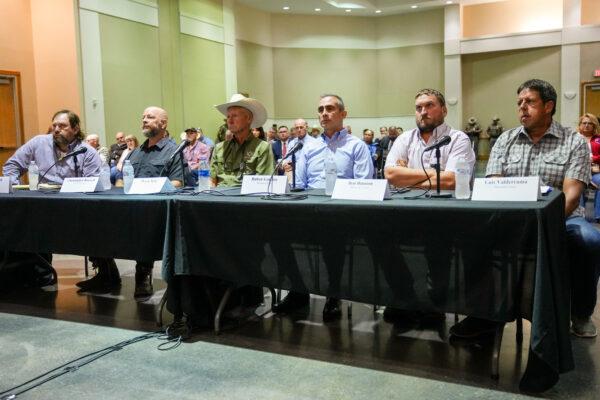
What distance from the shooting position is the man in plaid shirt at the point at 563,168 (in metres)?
2.40

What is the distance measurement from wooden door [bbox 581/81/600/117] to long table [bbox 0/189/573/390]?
37.6 feet

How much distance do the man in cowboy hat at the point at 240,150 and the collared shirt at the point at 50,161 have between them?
92 centimetres

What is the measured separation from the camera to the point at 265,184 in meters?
2.67

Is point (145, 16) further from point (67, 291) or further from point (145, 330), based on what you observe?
point (145, 330)

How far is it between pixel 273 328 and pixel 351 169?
121 cm

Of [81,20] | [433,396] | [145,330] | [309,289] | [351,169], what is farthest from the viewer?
[81,20]

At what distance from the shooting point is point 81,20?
8.21 metres

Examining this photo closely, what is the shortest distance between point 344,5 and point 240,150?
11126 mm

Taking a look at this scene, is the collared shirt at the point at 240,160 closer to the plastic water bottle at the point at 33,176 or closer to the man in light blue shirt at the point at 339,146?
the man in light blue shirt at the point at 339,146

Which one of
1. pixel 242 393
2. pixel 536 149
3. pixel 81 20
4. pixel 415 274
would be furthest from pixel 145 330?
Answer: pixel 81 20

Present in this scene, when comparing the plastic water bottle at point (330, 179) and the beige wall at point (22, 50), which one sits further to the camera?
the beige wall at point (22, 50)

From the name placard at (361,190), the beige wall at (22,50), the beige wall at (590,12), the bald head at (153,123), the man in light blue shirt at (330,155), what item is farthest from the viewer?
the beige wall at (590,12)

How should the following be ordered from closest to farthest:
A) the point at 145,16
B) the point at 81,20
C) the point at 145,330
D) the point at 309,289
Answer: the point at 309,289
the point at 145,330
the point at 81,20
the point at 145,16

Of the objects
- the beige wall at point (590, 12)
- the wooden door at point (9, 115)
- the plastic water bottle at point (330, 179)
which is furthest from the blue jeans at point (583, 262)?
the beige wall at point (590, 12)
